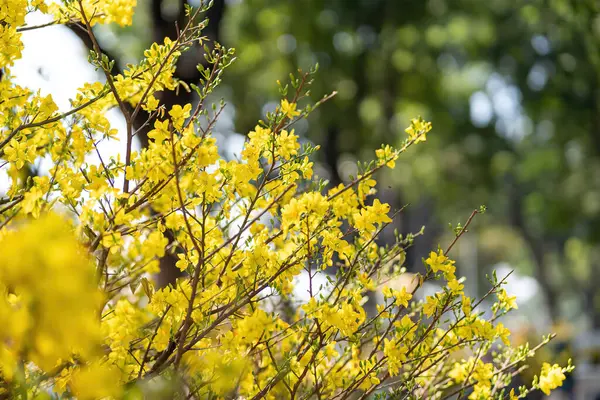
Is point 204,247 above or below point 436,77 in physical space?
below

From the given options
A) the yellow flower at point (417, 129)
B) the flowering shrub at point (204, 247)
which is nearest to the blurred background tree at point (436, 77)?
the yellow flower at point (417, 129)

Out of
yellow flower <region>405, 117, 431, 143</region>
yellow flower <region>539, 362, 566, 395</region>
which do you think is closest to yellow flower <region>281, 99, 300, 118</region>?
yellow flower <region>405, 117, 431, 143</region>

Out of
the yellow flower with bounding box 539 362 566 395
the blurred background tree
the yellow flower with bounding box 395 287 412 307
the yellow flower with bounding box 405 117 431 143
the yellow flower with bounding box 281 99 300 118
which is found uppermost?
the blurred background tree

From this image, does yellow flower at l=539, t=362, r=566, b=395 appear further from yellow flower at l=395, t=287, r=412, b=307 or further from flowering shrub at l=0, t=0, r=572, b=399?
yellow flower at l=395, t=287, r=412, b=307

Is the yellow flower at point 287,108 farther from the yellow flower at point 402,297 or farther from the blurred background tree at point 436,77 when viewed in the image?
the blurred background tree at point 436,77

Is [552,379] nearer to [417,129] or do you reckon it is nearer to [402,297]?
[402,297]

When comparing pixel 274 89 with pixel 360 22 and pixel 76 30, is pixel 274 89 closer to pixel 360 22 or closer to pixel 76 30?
pixel 360 22

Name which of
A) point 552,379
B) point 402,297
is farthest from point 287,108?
point 552,379

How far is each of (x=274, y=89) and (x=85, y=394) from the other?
11.2 meters

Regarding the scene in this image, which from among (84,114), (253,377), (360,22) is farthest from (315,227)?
(360,22)

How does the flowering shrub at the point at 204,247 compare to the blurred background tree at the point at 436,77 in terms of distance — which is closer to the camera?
the flowering shrub at the point at 204,247

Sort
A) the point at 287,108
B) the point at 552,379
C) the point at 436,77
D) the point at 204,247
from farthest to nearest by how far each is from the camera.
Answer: the point at 436,77 → the point at 552,379 → the point at 287,108 → the point at 204,247

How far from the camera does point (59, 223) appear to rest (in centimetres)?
103

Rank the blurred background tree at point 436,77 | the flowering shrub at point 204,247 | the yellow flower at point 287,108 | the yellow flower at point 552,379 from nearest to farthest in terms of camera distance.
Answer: the flowering shrub at point 204,247 < the yellow flower at point 287,108 < the yellow flower at point 552,379 < the blurred background tree at point 436,77
